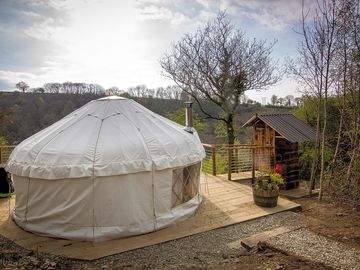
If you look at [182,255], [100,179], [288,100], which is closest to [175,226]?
[182,255]

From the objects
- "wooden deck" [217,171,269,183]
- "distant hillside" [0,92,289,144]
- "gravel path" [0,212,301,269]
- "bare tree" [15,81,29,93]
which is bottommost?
"gravel path" [0,212,301,269]

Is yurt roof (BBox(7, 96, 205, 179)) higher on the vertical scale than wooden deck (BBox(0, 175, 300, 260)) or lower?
higher

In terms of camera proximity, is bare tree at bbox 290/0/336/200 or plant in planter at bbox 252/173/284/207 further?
bare tree at bbox 290/0/336/200

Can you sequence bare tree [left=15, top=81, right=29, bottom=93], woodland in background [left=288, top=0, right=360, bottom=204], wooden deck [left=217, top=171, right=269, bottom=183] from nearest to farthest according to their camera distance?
1. woodland in background [left=288, top=0, right=360, bottom=204]
2. wooden deck [left=217, top=171, right=269, bottom=183]
3. bare tree [left=15, top=81, right=29, bottom=93]

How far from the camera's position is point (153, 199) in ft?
14.9

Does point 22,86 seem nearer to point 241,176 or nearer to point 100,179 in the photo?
point 241,176

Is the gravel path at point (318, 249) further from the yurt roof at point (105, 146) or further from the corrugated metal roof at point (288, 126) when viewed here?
the corrugated metal roof at point (288, 126)

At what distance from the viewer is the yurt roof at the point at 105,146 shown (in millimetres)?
4195

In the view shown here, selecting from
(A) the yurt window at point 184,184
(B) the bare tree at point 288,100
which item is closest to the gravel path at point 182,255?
(A) the yurt window at point 184,184

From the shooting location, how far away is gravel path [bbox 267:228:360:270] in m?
3.37

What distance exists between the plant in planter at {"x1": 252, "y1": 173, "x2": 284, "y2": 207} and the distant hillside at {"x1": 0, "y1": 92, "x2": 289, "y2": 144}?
8200mm

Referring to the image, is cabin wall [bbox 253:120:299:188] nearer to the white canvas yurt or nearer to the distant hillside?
the white canvas yurt

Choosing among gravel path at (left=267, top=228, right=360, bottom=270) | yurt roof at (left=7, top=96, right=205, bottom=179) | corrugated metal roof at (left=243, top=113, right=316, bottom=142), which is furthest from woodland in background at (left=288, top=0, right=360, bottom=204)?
yurt roof at (left=7, top=96, right=205, bottom=179)

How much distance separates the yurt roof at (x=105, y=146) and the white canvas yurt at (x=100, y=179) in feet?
0.05
